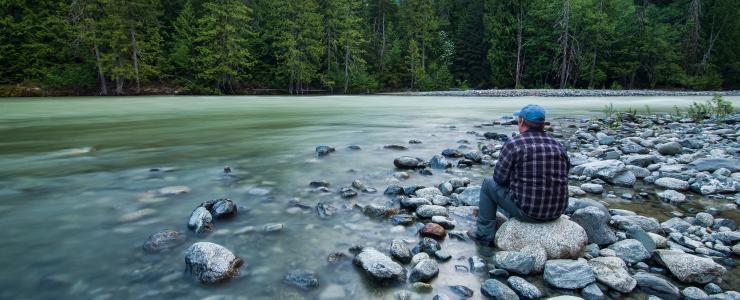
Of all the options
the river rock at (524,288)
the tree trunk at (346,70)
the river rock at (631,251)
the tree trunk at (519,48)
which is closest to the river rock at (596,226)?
the river rock at (631,251)

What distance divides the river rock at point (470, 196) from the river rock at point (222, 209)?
116 inches

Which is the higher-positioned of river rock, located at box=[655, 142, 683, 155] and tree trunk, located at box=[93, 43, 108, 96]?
tree trunk, located at box=[93, 43, 108, 96]

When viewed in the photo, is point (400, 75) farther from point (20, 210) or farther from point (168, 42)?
point (20, 210)

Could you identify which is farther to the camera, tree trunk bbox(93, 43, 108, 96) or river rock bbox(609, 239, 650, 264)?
tree trunk bbox(93, 43, 108, 96)

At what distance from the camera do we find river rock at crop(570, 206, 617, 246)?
414cm

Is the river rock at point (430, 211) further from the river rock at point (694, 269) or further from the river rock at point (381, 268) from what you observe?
the river rock at point (694, 269)

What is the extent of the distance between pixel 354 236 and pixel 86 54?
177 ft

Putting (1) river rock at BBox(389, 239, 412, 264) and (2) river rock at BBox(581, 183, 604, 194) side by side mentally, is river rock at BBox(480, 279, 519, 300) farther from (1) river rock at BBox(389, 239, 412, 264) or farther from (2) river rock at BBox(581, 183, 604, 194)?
(2) river rock at BBox(581, 183, 604, 194)

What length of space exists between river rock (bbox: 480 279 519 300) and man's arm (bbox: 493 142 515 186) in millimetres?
1160

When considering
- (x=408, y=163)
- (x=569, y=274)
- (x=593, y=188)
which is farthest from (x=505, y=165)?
(x=408, y=163)

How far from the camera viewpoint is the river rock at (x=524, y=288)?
320 centimetres

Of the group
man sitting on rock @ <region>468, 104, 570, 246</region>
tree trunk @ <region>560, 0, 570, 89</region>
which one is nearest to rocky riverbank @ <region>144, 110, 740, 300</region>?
man sitting on rock @ <region>468, 104, 570, 246</region>

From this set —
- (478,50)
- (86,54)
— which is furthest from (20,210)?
(478,50)

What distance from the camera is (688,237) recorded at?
4273mm
